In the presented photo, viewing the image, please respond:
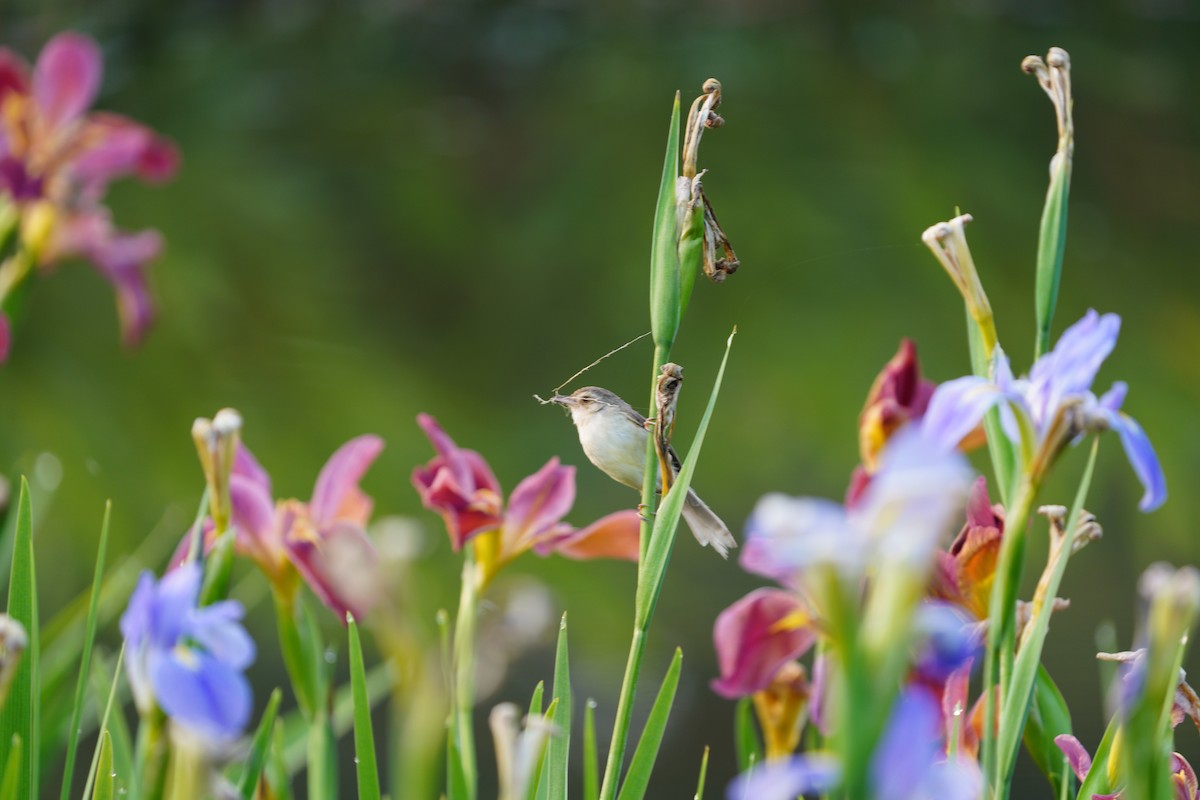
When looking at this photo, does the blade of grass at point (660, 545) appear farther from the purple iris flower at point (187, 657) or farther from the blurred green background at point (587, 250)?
the blurred green background at point (587, 250)

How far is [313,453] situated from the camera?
1354mm

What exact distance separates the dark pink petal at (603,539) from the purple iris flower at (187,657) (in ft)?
0.41

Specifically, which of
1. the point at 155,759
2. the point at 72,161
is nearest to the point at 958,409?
the point at 155,759

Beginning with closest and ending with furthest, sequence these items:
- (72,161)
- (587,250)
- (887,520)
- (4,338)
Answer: (887,520) → (4,338) → (72,161) → (587,250)

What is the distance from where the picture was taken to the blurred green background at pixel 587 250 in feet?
4.25

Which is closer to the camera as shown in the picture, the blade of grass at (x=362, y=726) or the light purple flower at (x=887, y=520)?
the light purple flower at (x=887, y=520)

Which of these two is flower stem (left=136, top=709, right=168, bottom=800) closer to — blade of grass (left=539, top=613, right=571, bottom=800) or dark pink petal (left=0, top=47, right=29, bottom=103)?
blade of grass (left=539, top=613, right=571, bottom=800)

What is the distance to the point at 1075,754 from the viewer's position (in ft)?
0.78

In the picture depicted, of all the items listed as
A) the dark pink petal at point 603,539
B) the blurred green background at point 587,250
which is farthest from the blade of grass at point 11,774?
the blurred green background at point 587,250

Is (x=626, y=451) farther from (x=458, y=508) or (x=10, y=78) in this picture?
(x=10, y=78)

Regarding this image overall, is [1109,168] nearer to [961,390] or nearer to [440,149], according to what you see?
[440,149]

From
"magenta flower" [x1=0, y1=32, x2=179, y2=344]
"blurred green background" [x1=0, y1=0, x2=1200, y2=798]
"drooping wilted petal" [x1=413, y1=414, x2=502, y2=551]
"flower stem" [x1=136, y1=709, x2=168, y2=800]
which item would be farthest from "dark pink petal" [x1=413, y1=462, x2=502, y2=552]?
"blurred green background" [x1=0, y1=0, x2=1200, y2=798]

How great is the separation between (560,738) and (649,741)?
2 centimetres

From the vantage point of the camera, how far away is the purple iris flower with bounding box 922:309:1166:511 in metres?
0.17
